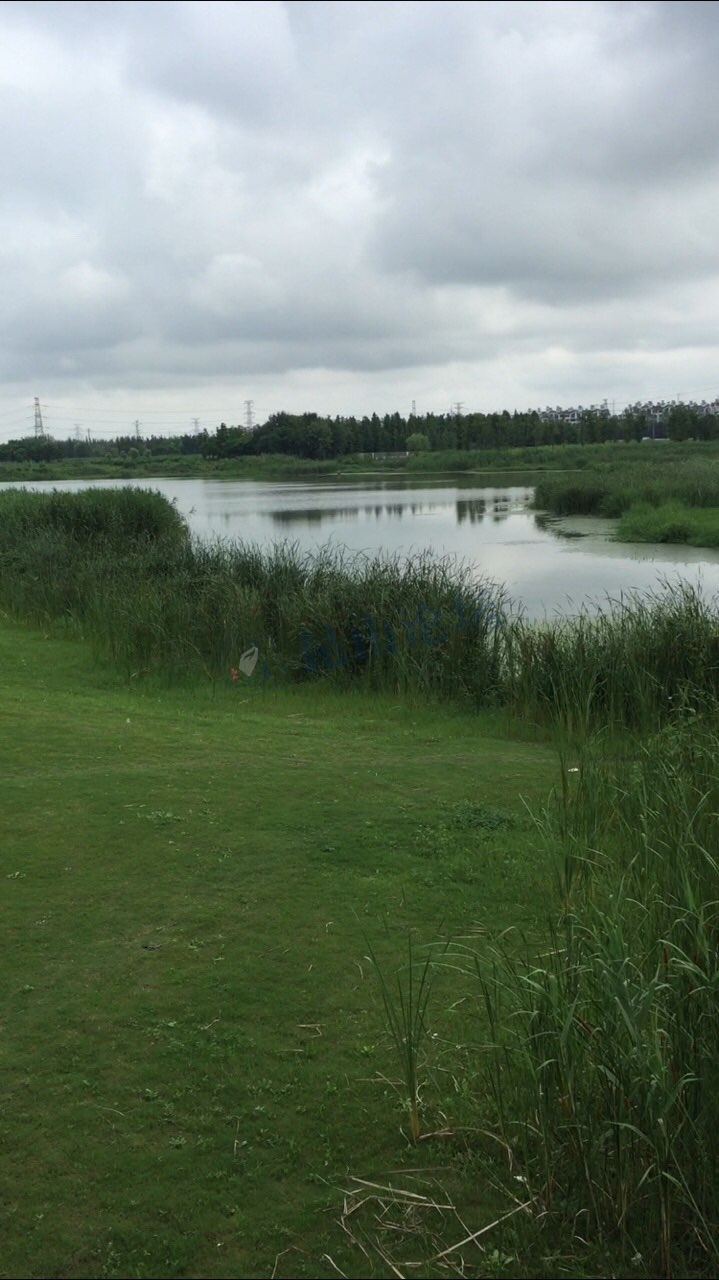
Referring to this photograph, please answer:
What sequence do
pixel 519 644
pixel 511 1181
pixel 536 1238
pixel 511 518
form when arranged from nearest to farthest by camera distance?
pixel 536 1238 → pixel 511 1181 → pixel 519 644 → pixel 511 518

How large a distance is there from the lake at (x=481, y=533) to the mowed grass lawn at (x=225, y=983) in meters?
6.84

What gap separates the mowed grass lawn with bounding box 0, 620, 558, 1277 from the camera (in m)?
2.11

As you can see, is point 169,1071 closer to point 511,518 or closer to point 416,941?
point 416,941

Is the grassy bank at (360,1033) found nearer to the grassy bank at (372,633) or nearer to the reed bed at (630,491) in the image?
the grassy bank at (372,633)

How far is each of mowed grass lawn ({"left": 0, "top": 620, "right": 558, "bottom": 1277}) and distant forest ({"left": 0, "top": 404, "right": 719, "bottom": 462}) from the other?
66.0m

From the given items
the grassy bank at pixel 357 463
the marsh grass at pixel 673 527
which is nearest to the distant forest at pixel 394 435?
the grassy bank at pixel 357 463

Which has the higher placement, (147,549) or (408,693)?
(147,549)

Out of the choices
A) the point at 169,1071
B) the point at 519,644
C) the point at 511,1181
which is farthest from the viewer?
the point at 519,644

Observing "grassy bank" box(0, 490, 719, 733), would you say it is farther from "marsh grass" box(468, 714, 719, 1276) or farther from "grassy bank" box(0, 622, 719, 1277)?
"marsh grass" box(468, 714, 719, 1276)

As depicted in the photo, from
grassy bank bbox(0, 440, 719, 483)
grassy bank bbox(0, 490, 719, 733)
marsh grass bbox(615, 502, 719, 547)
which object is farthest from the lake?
grassy bank bbox(0, 440, 719, 483)

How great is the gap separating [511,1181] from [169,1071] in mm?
891

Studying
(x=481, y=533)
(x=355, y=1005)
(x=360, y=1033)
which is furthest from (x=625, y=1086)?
(x=481, y=533)

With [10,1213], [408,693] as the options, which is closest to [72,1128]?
[10,1213]

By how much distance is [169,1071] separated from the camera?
2570 mm
